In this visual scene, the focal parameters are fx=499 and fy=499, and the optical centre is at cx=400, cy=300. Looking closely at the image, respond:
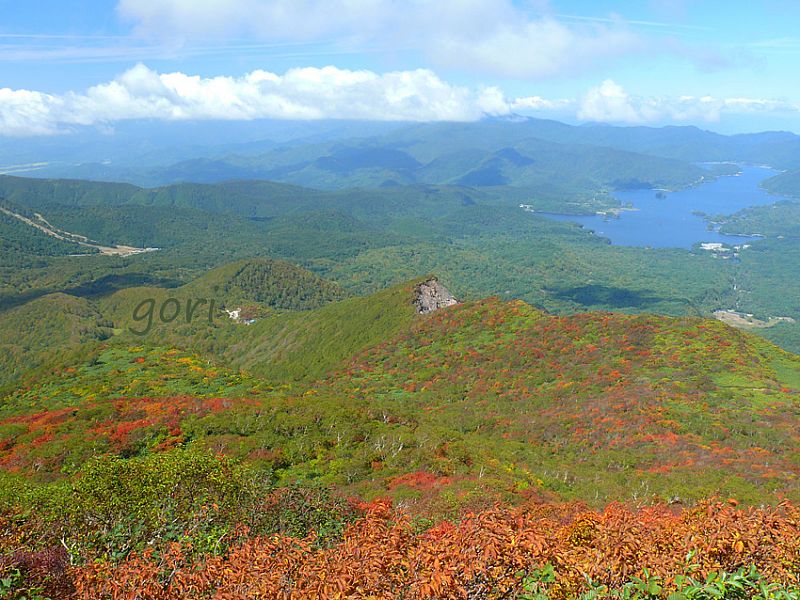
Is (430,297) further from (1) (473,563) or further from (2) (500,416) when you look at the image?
(1) (473,563)

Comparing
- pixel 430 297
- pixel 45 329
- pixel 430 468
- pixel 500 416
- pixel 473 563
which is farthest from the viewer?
pixel 45 329

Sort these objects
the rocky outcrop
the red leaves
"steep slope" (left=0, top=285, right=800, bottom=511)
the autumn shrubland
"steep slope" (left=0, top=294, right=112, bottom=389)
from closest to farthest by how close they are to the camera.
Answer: the red leaves
the autumn shrubland
"steep slope" (left=0, top=285, right=800, bottom=511)
the rocky outcrop
"steep slope" (left=0, top=294, right=112, bottom=389)

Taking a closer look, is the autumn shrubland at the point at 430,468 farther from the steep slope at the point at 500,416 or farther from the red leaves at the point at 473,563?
the steep slope at the point at 500,416

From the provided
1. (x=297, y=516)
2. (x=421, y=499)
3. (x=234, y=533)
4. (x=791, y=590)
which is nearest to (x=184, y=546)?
(x=234, y=533)

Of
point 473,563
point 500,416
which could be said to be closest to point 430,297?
point 500,416

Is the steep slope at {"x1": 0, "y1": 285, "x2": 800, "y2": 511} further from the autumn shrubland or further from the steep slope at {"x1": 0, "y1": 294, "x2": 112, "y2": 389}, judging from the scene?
the steep slope at {"x1": 0, "y1": 294, "x2": 112, "y2": 389}

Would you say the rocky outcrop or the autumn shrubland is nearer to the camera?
the autumn shrubland

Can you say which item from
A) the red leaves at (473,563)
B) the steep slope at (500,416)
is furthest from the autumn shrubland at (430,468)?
the steep slope at (500,416)

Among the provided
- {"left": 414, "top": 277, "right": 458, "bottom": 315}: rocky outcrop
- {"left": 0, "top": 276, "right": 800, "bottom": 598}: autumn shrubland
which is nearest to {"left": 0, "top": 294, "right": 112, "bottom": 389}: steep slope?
{"left": 0, "top": 276, "right": 800, "bottom": 598}: autumn shrubland
